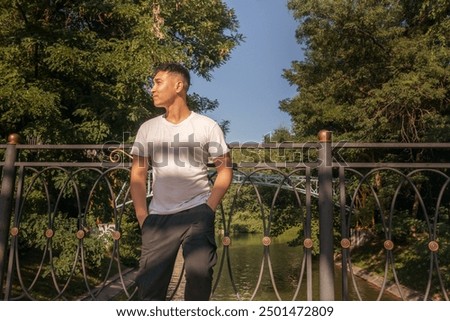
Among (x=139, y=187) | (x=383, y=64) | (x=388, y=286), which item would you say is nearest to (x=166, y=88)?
(x=139, y=187)

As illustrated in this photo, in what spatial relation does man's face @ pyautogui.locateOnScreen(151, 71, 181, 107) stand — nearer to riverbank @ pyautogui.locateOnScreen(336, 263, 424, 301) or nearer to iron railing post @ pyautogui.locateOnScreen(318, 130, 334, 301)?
iron railing post @ pyautogui.locateOnScreen(318, 130, 334, 301)

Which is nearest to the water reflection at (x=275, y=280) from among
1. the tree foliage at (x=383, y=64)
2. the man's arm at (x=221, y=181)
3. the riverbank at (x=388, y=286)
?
the riverbank at (x=388, y=286)

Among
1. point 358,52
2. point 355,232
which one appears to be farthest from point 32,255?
point 355,232

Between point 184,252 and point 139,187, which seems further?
point 139,187

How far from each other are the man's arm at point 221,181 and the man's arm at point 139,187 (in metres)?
0.45

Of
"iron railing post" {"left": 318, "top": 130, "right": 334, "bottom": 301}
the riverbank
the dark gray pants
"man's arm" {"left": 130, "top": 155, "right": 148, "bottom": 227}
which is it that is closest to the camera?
the dark gray pants

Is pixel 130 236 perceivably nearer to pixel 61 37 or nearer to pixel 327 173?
pixel 61 37

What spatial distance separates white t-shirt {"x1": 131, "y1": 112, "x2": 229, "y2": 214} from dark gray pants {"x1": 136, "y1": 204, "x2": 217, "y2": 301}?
3.4 inches

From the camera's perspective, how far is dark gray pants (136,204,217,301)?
248cm

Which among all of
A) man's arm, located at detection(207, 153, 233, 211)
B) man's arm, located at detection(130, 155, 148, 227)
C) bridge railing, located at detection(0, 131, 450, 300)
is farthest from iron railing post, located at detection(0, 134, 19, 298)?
man's arm, located at detection(207, 153, 233, 211)

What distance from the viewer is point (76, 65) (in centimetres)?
1094

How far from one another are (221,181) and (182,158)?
28cm

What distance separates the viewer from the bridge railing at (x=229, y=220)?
11.3 feet

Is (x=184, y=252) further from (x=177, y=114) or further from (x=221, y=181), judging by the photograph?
(x=177, y=114)
